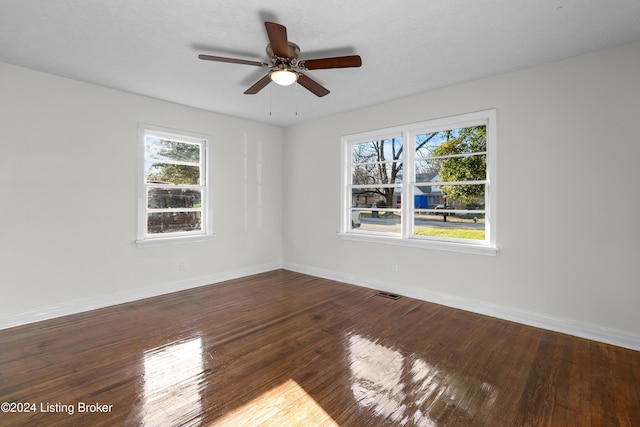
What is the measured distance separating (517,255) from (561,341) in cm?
88

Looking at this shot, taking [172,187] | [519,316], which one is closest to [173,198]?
[172,187]

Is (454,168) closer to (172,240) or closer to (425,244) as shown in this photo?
(425,244)

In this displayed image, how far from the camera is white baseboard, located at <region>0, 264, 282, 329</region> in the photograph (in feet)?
10.3

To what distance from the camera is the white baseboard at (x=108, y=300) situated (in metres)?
3.14

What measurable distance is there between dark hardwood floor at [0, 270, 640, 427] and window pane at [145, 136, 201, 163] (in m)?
2.09

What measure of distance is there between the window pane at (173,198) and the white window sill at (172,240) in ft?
1.52

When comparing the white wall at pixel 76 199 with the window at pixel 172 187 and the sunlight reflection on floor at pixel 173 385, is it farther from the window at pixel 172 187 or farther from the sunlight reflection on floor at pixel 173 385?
the sunlight reflection on floor at pixel 173 385

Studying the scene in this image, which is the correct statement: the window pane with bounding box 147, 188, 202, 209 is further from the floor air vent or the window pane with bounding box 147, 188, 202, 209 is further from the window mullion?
the window mullion

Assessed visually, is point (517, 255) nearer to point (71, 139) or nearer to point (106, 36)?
point (106, 36)

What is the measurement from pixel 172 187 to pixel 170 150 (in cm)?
55

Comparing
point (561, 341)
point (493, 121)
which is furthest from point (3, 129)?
point (561, 341)

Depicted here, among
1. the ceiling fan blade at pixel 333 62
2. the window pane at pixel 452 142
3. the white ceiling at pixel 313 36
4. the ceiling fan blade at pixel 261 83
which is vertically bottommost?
the window pane at pixel 452 142

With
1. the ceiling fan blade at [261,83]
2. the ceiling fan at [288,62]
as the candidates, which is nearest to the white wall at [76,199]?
the ceiling fan blade at [261,83]

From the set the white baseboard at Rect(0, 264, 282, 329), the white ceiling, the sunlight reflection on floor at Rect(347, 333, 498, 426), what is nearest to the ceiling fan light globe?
the white ceiling
